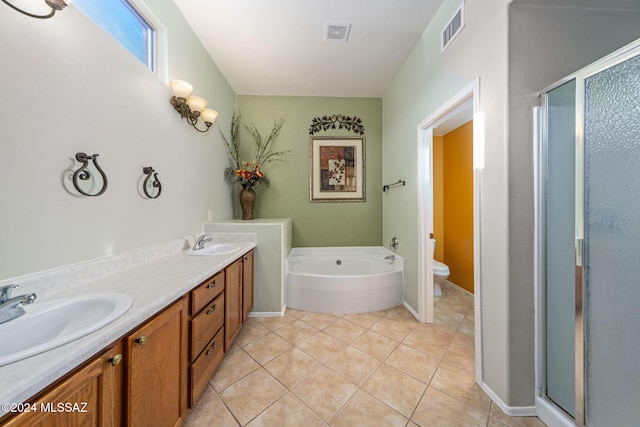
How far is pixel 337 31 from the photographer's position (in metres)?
1.99

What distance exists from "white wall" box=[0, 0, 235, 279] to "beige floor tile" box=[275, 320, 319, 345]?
4.19 ft

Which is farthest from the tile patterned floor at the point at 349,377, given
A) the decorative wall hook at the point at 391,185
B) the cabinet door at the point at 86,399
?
the decorative wall hook at the point at 391,185

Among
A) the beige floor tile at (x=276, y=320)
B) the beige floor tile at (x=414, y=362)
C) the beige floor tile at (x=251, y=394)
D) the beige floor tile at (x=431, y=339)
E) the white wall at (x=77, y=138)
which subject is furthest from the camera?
the beige floor tile at (x=276, y=320)

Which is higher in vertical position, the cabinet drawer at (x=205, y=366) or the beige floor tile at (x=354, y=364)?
the cabinet drawer at (x=205, y=366)

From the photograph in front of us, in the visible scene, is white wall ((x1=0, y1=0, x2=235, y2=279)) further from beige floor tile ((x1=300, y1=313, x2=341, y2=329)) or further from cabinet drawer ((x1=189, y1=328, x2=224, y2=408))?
beige floor tile ((x1=300, y1=313, x2=341, y2=329))

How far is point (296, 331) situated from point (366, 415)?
95 centimetres

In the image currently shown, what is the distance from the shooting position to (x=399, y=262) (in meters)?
2.61

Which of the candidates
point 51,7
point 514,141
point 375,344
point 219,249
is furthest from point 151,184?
point 514,141

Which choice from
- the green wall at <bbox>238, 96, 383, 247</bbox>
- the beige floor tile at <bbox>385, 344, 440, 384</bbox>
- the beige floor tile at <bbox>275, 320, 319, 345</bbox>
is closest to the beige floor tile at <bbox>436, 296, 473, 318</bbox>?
the beige floor tile at <bbox>385, 344, 440, 384</bbox>

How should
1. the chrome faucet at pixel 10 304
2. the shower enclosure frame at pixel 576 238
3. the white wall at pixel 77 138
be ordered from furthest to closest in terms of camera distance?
1. the shower enclosure frame at pixel 576 238
2. the white wall at pixel 77 138
3. the chrome faucet at pixel 10 304

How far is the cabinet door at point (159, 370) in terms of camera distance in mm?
791

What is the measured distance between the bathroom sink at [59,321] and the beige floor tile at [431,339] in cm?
197

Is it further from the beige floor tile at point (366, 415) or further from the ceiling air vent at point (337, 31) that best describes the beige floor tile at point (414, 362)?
the ceiling air vent at point (337, 31)

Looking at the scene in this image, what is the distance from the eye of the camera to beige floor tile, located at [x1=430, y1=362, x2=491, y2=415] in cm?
131
